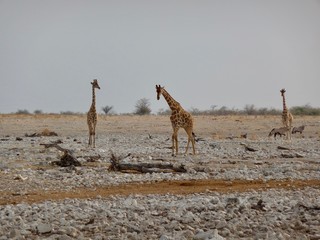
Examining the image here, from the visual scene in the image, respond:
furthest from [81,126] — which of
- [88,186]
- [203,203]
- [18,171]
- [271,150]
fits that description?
[203,203]

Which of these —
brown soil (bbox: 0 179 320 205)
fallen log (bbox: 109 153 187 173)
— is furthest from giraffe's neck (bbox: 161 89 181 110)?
brown soil (bbox: 0 179 320 205)

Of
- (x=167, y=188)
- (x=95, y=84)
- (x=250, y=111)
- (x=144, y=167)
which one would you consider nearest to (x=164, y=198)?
(x=167, y=188)

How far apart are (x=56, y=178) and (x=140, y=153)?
5987 mm

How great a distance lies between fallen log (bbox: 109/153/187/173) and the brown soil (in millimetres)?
1385

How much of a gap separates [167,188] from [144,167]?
2413 millimetres

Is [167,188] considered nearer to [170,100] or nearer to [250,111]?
[170,100]

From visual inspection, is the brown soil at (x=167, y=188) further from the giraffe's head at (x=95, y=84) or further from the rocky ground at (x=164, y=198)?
the giraffe's head at (x=95, y=84)

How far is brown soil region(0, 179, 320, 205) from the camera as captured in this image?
10742 mm

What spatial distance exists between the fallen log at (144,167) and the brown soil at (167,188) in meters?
1.39

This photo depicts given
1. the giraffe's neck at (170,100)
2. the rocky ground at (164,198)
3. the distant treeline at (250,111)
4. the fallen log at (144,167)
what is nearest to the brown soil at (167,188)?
the rocky ground at (164,198)

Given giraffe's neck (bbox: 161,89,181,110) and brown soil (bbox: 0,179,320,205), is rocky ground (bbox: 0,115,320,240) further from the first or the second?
giraffe's neck (bbox: 161,89,181,110)

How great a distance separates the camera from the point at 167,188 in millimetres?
11734

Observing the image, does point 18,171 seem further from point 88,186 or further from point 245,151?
point 245,151

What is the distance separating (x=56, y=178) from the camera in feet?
43.5
